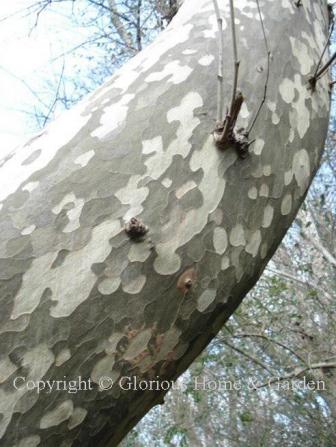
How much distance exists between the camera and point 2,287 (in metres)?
0.50

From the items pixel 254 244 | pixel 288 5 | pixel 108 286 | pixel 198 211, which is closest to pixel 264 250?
pixel 254 244

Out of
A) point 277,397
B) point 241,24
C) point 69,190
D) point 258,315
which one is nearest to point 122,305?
point 69,190

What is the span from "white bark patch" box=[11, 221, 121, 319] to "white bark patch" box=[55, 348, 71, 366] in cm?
4

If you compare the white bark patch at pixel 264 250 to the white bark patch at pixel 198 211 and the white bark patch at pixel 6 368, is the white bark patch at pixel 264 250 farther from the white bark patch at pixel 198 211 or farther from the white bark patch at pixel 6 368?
the white bark patch at pixel 6 368

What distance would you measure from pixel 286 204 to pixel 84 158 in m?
0.29

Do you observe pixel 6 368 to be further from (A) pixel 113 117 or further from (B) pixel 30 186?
(A) pixel 113 117

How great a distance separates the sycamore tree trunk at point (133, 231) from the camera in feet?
1.63

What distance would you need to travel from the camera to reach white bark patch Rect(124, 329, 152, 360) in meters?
0.53

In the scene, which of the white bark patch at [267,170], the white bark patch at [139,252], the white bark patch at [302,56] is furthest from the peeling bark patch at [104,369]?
the white bark patch at [302,56]

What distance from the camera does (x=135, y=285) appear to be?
0.54m

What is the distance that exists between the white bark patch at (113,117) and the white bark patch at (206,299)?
23 cm

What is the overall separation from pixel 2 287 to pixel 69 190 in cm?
13

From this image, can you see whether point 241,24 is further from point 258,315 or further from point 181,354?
point 258,315

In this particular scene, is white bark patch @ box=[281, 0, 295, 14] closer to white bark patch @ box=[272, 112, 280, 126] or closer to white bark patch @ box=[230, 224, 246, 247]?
white bark patch @ box=[272, 112, 280, 126]
